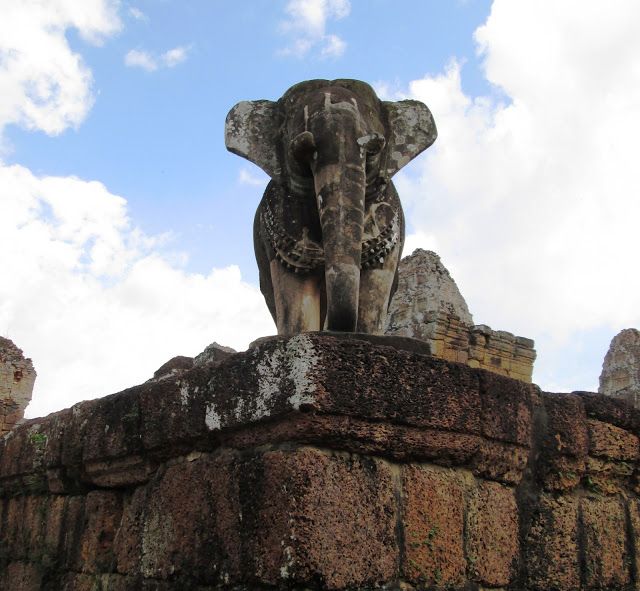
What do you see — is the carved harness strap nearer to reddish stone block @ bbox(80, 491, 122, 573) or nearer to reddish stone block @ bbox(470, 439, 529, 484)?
reddish stone block @ bbox(470, 439, 529, 484)

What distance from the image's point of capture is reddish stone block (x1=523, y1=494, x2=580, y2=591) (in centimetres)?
289

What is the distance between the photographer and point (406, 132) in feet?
13.0

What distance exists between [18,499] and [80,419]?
1.12 metres

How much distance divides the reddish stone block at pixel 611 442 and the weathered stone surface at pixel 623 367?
35.1 ft

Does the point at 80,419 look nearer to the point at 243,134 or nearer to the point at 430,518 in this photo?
the point at 243,134

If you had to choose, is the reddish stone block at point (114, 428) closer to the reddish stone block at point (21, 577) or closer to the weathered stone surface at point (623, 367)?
the reddish stone block at point (21, 577)

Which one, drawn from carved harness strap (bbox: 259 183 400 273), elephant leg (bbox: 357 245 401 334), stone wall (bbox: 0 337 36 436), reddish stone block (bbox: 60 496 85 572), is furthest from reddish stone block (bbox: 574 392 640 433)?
stone wall (bbox: 0 337 36 436)

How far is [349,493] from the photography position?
2.35 m

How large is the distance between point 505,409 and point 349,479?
32.1 inches

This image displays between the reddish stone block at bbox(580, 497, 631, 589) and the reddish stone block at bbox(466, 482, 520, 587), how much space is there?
1.36 ft

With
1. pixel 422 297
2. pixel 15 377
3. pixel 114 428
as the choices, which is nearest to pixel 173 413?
pixel 114 428

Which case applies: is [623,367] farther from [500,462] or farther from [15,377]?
[500,462]

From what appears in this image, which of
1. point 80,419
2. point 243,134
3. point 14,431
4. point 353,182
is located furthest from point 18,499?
point 353,182

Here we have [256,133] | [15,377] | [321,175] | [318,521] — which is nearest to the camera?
[318,521]
